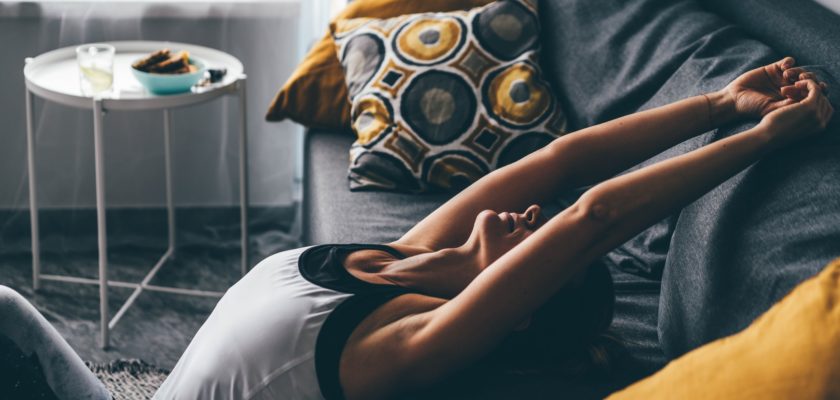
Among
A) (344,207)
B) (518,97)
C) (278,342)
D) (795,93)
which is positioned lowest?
(344,207)

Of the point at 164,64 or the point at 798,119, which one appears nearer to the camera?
the point at 798,119

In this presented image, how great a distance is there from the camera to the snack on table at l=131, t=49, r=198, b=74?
6.80 ft

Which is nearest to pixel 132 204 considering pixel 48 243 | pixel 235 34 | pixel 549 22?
pixel 48 243

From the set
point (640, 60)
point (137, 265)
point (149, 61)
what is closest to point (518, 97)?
point (640, 60)

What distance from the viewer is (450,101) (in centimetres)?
199

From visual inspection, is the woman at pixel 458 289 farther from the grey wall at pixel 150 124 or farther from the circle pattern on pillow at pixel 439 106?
the grey wall at pixel 150 124

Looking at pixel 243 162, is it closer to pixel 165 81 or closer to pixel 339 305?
pixel 165 81

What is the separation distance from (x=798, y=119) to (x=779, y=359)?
57 centimetres

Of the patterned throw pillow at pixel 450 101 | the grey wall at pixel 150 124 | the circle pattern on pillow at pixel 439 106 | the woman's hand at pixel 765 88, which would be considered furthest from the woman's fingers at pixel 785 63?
the grey wall at pixel 150 124

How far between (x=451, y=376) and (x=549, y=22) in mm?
1129

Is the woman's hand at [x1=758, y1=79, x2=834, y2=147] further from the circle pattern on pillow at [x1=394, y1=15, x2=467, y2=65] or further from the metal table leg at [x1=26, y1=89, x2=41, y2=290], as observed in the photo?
the metal table leg at [x1=26, y1=89, x2=41, y2=290]

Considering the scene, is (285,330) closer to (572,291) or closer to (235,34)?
(572,291)

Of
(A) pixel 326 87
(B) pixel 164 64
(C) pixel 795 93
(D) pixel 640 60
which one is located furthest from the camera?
(A) pixel 326 87

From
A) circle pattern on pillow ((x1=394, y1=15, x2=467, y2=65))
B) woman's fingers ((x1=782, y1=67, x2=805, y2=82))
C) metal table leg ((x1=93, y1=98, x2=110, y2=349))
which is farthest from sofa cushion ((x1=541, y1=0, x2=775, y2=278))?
metal table leg ((x1=93, y1=98, x2=110, y2=349))
